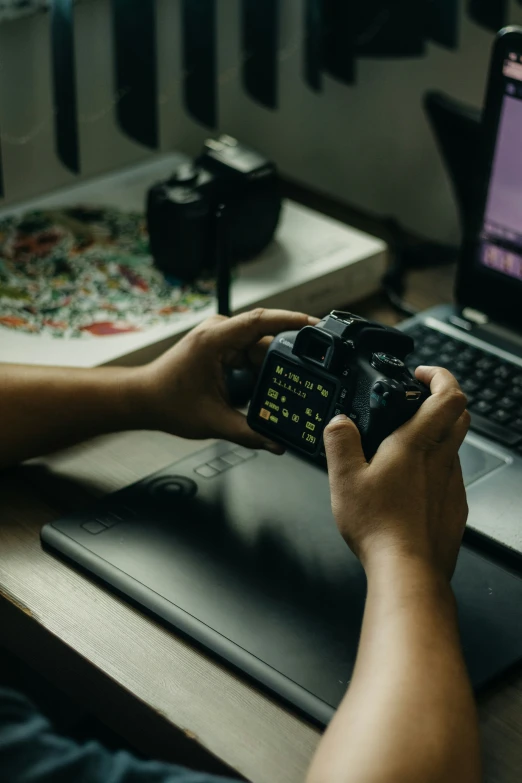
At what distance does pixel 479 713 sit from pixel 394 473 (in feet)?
0.54

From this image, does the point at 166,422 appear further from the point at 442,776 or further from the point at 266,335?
the point at 442,776

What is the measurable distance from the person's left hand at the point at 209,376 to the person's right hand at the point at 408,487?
154 mm

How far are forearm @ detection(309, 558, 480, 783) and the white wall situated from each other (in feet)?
2.65

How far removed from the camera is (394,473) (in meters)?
0.69

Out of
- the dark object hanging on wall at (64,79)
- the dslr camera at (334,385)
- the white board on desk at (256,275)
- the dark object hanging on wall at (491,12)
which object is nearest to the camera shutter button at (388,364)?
the dslr camera at (334,385)

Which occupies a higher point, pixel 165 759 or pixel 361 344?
pixel 361 344

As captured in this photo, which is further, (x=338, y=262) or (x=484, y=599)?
(x=338, y=262)

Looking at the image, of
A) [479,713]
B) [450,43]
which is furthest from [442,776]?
[450,43]

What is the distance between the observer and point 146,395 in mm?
889

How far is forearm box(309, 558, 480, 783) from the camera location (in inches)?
22.8

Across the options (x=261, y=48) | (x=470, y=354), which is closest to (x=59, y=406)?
(x=470, y=354)

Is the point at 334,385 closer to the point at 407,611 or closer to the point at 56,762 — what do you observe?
the point at 407,611

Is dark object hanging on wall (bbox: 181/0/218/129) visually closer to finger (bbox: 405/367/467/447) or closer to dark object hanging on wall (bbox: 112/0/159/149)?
dark object hanging on wall (bbox: 112/0/159/149)

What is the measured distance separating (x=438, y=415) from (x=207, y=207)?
464mm
